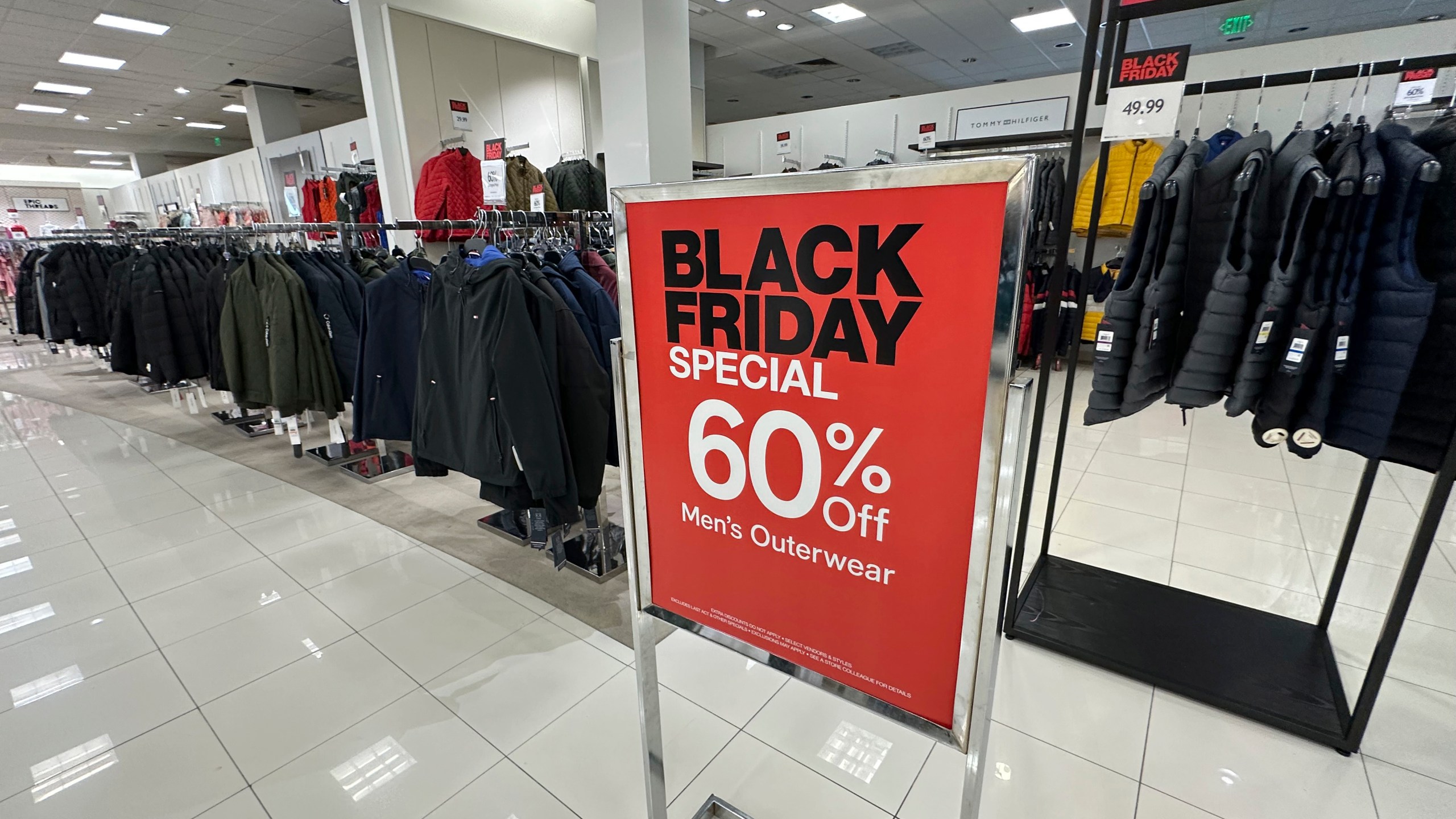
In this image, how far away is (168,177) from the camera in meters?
12.7

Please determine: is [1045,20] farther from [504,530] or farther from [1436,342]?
[504,530]

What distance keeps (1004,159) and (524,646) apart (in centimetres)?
231

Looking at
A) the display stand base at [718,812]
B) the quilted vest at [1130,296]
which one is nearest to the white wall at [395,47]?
the quilted vest at [1130,296]

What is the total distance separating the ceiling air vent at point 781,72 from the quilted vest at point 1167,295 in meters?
9.23

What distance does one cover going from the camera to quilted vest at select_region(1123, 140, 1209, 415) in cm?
185

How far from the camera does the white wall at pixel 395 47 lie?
494 cm

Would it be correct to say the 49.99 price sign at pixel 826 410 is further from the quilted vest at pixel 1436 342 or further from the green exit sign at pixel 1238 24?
the green exit sign at pixel 1238 24

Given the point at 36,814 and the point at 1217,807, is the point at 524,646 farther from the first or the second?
the point at 1217,807

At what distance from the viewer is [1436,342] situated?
1583 millimetres

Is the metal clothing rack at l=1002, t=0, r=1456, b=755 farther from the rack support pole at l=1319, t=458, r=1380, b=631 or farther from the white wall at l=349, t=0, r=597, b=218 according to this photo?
the white wall at l=349, t=0, r=597, b=218

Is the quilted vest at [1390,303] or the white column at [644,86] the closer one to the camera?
the quilted vest at [1390,303]

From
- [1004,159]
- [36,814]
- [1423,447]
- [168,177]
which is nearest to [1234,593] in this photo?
[1423,447]

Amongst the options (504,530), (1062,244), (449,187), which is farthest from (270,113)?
(1062,244)

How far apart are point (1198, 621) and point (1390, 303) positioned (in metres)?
1.31
